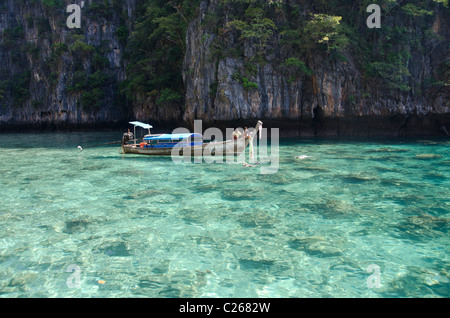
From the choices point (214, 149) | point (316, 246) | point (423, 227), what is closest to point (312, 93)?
point (214, 149)

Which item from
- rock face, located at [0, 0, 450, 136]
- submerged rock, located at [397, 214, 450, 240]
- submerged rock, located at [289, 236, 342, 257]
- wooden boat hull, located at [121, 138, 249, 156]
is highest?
rock face, located at [0, 0, 450, 136]

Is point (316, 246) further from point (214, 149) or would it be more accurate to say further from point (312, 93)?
point (312, 93)

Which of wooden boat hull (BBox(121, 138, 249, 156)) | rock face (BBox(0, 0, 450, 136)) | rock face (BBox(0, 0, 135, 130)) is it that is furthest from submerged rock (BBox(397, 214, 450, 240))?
rock face (BBox(0, 0, 135, 130))

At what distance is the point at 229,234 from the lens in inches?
245

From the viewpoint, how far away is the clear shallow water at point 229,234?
4520 millimetres

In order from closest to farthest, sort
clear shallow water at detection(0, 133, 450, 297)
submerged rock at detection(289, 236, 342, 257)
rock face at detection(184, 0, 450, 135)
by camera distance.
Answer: clear shallow water at detection(0, 133, 450, 297), submerged rock at detection(289, 236, 342, 257), rock face at detection(184, 0, 450, 135)

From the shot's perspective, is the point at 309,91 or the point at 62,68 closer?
the point at 309,91

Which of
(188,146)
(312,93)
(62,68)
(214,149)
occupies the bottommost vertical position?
(214,149)

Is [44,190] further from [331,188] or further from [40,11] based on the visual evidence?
[40,11]

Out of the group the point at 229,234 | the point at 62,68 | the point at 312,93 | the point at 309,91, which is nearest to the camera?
the point at 229,234

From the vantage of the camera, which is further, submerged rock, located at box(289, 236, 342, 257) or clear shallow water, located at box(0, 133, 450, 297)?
submerged rock, located at box(289, 236, 342, 257)

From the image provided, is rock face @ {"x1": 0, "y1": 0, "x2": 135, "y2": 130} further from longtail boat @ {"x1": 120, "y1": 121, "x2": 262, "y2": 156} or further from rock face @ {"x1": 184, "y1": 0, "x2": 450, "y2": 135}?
longtail boat @ {"x1": 120, "y1": 121, "x2": 262, "y2": 156}

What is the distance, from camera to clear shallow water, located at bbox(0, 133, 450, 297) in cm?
452
